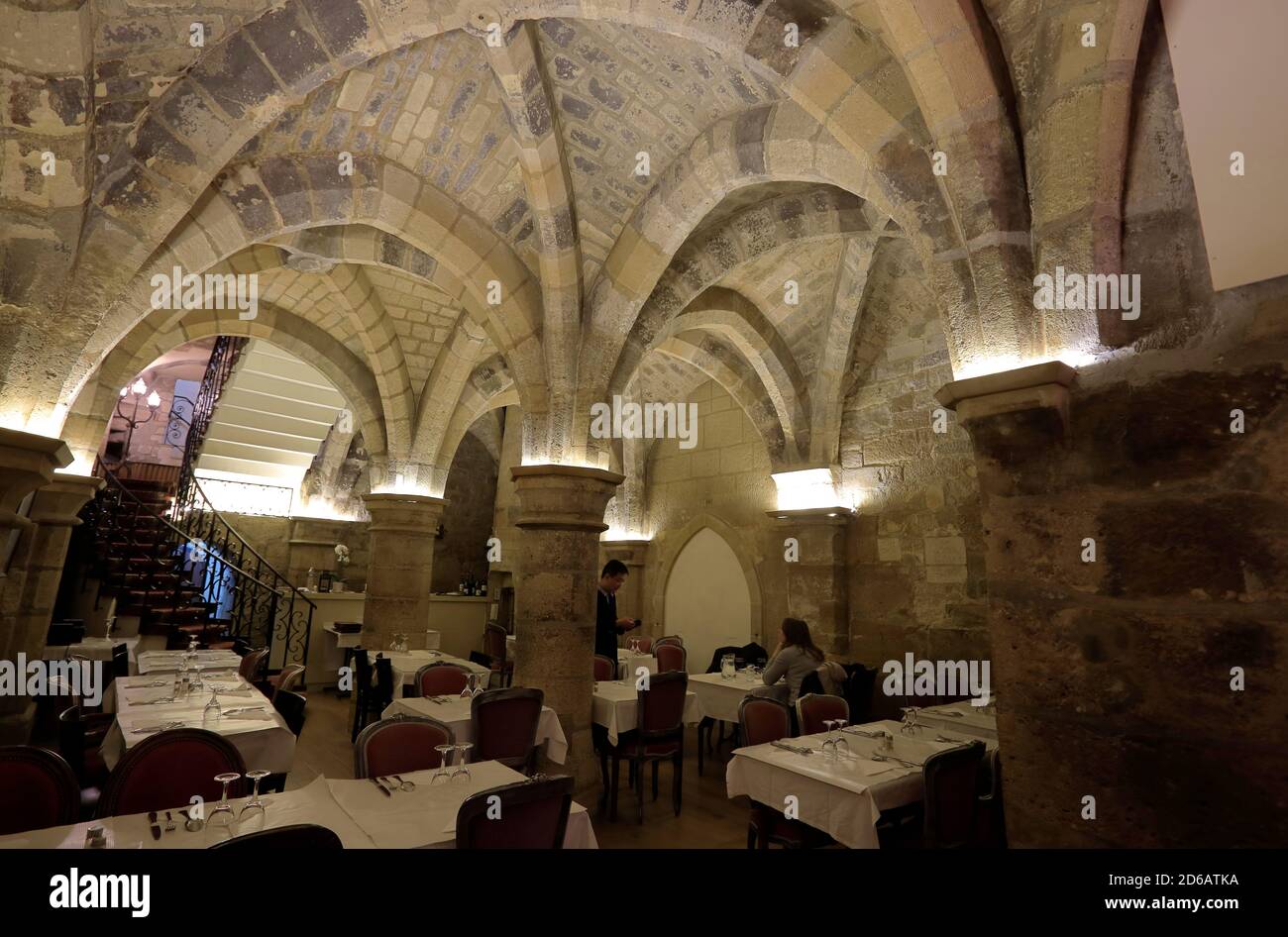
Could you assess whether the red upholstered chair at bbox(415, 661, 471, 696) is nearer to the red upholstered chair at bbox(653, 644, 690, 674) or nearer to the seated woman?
the seated woman

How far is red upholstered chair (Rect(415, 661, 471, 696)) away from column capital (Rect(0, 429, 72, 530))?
2.49 metres

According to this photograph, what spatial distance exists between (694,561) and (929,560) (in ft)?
12.0

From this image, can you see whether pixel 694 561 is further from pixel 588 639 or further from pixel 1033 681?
pixel 1033 681

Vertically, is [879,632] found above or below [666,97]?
below

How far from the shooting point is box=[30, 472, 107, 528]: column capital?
5.02 metres

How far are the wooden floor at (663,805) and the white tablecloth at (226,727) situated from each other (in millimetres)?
1407

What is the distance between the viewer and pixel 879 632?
20.3ft

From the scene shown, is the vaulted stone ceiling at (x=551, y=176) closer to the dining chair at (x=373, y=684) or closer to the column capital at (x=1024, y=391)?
the column capital at (x=1024, y=391)

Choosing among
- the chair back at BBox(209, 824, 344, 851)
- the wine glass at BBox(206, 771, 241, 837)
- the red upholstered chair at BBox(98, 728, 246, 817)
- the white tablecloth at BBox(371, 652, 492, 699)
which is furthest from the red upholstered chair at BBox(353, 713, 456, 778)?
the white tablecloth at BBox(371, 652, 492, 699)

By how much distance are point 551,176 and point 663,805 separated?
451 centimetres

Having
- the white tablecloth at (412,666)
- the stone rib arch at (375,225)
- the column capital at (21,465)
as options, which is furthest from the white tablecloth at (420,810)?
the stone rib arch at (375,225)
